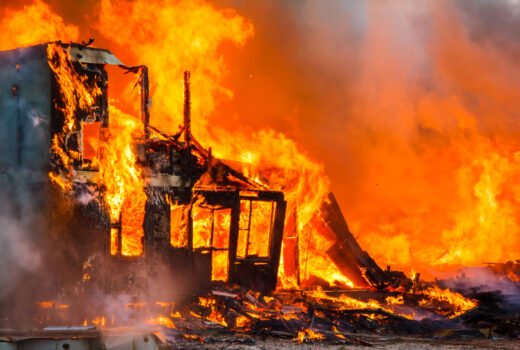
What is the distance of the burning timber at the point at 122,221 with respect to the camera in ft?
45.2

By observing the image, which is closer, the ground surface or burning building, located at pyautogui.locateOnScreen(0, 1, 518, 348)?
the ground surface

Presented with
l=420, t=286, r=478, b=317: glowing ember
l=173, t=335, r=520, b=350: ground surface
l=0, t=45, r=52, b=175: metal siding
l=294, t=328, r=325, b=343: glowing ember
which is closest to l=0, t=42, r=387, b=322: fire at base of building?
l=0, t=45, r=52, b=175: metal siding

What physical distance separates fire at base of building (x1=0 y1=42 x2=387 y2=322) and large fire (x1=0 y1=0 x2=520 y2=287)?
109 millimetres

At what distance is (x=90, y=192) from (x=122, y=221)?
1131mm

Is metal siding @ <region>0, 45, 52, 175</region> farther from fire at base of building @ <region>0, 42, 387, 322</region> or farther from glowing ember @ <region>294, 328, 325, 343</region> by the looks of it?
glowing ember @ <region>294, 328, 325, 343</region>

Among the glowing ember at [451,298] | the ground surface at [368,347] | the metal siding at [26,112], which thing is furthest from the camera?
the glowing ember at [451,298]

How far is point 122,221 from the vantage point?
48.0 ft

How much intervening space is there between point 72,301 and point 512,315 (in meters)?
12.3

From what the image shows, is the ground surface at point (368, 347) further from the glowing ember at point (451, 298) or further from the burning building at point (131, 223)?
the glowing ember at point (451, 298)

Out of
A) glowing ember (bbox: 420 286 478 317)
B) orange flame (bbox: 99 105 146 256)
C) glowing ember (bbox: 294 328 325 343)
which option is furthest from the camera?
glowing ember (bbox: 420 286 478 317)

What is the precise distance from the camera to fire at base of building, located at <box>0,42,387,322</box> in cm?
1384

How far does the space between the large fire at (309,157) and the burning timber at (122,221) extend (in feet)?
0.36

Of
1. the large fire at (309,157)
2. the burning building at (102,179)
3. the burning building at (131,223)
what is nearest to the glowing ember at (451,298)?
the burning building at (131,223)

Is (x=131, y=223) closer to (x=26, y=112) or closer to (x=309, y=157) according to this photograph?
(x=26, y=112)
